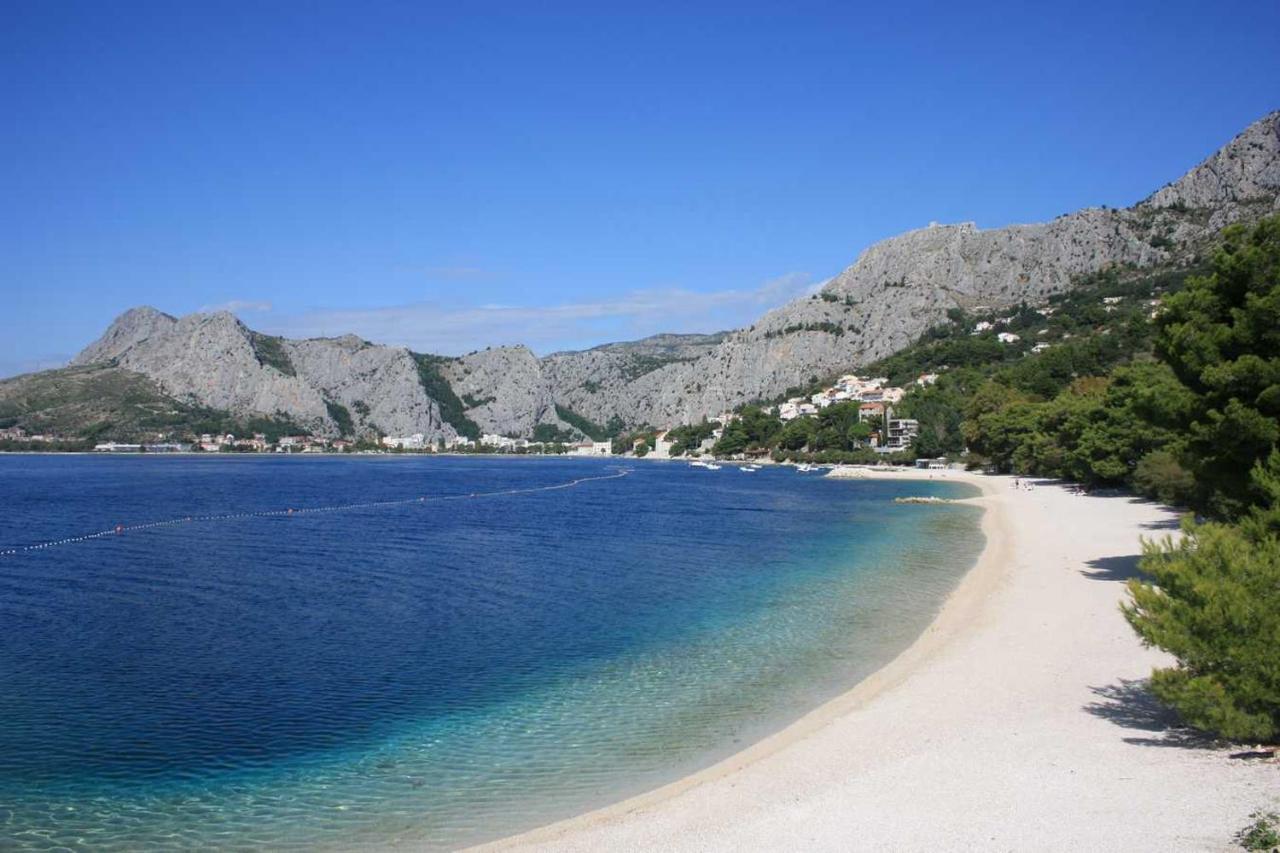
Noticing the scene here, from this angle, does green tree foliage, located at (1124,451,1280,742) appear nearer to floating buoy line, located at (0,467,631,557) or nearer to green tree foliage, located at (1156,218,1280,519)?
green tree foliage, located at (1156,218,1280,519)

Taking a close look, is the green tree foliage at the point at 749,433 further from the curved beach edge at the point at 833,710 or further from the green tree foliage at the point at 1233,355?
the green tree foliage at the point at 1233,355

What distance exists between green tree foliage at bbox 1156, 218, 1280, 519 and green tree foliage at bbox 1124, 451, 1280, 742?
734 cm

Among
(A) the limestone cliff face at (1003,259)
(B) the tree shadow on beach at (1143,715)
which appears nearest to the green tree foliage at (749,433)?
(A) the limestone cliff face at (1003,259)

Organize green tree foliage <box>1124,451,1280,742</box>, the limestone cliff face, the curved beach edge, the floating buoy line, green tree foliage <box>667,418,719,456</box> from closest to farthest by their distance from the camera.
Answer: green tree foliage <box>1124,451,1280,742</box>, the curved beach edge, the floating buoy line, the limestone cliff face, green tree foliage <box>667,418,719,456</box>

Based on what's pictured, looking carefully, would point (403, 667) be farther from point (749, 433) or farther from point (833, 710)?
point (749, 433)

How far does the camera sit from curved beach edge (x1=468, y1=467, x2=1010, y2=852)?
9234 millimetres

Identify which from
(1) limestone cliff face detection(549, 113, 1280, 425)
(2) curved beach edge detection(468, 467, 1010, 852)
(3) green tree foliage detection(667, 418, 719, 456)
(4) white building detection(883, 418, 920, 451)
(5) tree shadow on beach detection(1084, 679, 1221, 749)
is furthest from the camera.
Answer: (3) green tree foliage detection(667, 418, 719, 456)

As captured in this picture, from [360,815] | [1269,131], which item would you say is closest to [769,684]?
[360,815]

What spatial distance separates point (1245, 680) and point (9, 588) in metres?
29.1

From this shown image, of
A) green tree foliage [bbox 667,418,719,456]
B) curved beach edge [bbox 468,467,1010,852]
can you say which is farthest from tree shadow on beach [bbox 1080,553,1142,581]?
green tree foliage [bbox 667,418,719,456]

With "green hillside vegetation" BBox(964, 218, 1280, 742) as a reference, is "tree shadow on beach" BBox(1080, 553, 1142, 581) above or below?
below

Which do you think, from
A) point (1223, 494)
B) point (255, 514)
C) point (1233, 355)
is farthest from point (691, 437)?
point (1233, 355)

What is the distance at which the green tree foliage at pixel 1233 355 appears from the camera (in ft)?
52.0

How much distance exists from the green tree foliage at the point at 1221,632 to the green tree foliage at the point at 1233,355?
7339 millimetres
